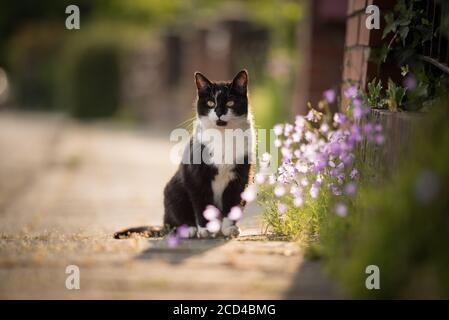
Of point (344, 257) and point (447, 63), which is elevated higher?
point (447, 63)

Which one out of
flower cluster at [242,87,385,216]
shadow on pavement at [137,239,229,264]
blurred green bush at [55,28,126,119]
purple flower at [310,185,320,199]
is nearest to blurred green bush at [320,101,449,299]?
flower cluster at [242,87,385,216]

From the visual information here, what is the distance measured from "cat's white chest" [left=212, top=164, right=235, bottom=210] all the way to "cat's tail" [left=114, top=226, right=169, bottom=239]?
55 cm

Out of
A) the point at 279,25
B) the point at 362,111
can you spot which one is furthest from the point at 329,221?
the point at 279,25

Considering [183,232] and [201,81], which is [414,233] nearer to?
[183,232]

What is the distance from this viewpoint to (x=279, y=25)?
12250mm

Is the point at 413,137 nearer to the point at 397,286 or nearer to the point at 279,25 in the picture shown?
the point at 397,286

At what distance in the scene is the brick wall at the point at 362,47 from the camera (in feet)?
14.7

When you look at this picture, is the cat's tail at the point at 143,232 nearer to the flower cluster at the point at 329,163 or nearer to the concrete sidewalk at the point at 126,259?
the concrete sidewalk at the point at 126,259

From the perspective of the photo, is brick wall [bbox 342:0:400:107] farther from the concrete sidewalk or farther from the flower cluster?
the concrete sidewalk

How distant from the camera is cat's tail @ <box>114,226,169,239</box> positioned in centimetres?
439

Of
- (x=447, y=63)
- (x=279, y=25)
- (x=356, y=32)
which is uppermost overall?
(x=279, y=25)

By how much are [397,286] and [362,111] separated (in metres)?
1.27

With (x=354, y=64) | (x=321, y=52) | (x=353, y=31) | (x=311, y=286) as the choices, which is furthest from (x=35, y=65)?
(x=311, y=286)
